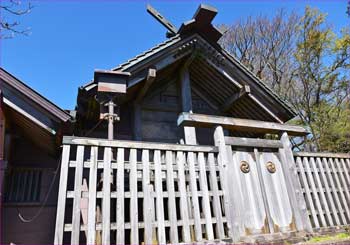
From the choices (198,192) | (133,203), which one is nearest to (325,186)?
(198,192)

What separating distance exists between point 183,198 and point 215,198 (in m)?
0.56

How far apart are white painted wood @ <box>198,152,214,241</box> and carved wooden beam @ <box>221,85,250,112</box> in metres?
2.70

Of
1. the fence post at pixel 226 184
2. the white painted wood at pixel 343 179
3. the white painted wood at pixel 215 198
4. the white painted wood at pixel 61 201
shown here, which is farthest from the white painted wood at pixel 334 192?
the white painted wood at pixel 61 201

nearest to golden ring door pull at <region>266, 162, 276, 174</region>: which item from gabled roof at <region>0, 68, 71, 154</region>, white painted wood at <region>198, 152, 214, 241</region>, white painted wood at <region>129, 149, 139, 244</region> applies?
white painted wood at <region>198, 152, 214, 241</region>

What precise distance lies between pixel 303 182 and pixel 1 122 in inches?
223

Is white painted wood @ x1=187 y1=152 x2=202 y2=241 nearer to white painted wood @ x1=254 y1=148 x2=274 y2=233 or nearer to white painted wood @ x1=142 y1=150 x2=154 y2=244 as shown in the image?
white painted wood @ x1=142 y1=150 x2=154 y2=244

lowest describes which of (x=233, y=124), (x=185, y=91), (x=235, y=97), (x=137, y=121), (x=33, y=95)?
(x=233, y=124)

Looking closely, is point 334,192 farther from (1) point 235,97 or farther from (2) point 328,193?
(1) point 235,97

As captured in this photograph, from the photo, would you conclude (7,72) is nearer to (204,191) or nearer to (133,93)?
(133,93)

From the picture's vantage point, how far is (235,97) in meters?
6.21

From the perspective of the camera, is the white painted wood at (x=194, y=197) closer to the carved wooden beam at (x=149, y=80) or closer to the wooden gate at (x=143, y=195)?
the wooden gate at (x=143, y=195)

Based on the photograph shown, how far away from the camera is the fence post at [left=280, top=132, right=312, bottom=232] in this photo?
4.04 metres

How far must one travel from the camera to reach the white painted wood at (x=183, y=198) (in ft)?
10.6

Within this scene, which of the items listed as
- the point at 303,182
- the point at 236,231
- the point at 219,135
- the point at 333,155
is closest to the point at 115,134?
the point at 219,135
